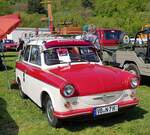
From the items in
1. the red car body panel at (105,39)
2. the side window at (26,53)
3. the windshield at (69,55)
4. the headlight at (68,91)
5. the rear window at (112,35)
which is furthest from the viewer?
the rear window at (112,35)

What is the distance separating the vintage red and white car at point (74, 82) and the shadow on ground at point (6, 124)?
0.72 metres

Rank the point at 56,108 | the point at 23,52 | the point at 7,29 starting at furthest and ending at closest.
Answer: the point at 7,29 < the point at 23,52 < the point at 56,108

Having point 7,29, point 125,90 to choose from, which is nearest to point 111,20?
point 7,29

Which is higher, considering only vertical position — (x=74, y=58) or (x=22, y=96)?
(x=74, y=58)

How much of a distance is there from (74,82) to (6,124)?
1913mm

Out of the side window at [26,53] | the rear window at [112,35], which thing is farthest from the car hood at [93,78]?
the rear window at [112,35]

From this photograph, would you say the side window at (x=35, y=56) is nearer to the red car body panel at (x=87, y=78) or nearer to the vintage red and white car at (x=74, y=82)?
the vintage red and white car at (x=74, y=82)

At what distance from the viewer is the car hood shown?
651 cm

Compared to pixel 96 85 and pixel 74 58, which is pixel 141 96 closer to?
pixel 74 58

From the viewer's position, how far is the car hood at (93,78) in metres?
6.51

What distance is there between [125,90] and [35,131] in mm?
1961

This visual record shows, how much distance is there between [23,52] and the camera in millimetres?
9406

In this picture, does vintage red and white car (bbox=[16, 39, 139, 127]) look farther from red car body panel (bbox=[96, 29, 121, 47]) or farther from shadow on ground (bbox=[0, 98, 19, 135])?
red car body panel (bbox=[96, 29, 121, 47])

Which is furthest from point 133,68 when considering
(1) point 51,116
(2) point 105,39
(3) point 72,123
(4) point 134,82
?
(2) point 105,39
